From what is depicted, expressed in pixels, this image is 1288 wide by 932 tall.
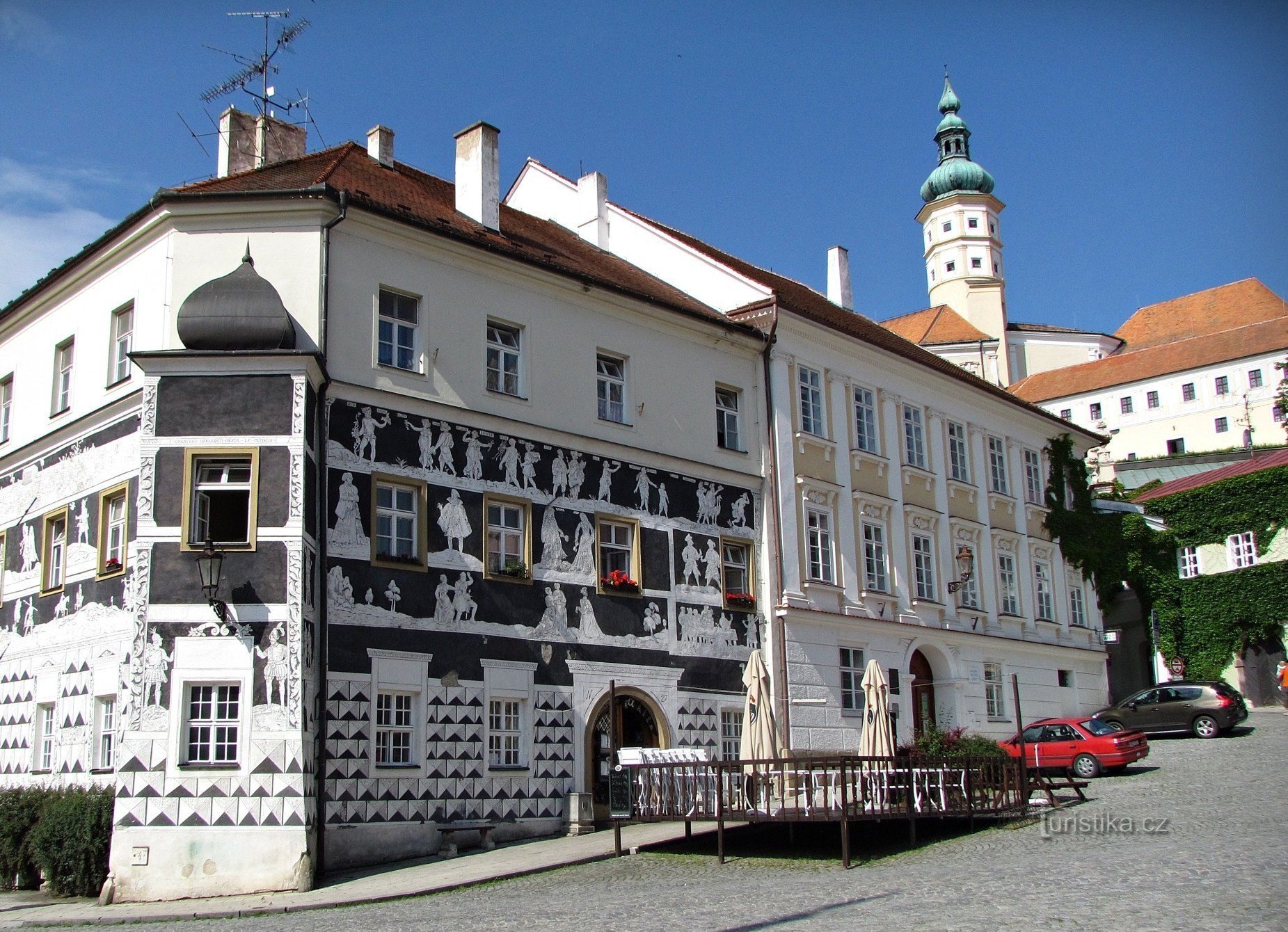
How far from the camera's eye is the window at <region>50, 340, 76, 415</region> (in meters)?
24.8

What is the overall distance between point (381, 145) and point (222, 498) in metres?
9.91

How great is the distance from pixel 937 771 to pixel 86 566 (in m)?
14.5

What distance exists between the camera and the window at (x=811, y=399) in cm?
3078

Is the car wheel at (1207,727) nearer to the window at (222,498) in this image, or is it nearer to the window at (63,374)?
the window at (222,498)

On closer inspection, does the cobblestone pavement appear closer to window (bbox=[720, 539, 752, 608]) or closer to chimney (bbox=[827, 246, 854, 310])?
window (bbox=[720, 539, 752, 608])

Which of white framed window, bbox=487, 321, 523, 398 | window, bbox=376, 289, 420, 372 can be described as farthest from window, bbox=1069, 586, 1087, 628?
window, bbox=376, 289, 420, 372

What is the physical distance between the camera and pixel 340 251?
22.2 meters

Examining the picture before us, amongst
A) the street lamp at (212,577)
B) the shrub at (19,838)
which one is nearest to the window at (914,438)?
the street lamp at (212,577)

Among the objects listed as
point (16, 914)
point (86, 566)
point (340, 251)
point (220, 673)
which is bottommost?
point (16, 914)

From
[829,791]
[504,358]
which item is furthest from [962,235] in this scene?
[829,791]

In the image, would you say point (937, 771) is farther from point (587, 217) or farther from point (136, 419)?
point (587, 217)

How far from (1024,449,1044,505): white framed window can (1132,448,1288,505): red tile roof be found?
816 cm

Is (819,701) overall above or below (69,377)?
below

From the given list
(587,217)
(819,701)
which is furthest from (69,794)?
(587,217)
